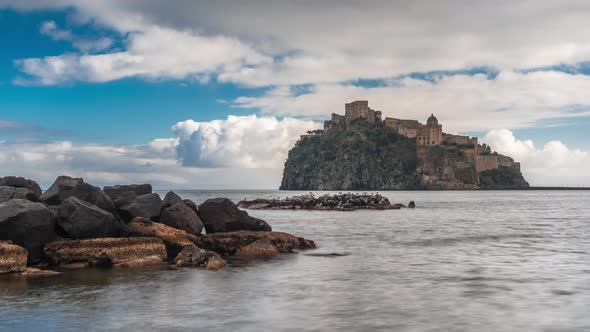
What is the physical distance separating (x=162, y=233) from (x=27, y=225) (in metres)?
4.74

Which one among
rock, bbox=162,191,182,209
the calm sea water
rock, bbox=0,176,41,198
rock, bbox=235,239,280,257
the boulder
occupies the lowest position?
the calm sea water

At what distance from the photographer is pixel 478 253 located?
22.1 m

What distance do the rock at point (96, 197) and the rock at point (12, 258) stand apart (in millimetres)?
5345

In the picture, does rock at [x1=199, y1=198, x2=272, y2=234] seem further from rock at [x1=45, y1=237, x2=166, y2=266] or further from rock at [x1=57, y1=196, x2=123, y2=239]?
rock at [x1=45, y1=237, x2=166, y2=266]

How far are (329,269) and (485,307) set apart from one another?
660cm

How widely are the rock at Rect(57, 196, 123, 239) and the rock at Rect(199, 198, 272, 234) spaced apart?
5.71 meters

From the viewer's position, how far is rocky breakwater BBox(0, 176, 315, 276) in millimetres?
16578

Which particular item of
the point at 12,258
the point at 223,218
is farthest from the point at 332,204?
the point at 12,258

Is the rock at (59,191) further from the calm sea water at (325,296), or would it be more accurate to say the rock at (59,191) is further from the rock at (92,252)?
the calm sea water at (325,296)

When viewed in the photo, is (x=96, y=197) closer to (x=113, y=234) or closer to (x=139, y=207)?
(x=139, y=207)

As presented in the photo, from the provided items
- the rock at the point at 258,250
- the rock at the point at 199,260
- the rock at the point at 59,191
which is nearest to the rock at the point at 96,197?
the rock at the point at 59,191

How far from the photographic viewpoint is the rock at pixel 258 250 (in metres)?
20.4

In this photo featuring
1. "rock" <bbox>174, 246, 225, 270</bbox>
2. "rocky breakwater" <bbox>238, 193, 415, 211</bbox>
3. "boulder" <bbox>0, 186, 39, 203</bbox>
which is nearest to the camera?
"rock" <bbox>174, 246, 225, 270</bbox>

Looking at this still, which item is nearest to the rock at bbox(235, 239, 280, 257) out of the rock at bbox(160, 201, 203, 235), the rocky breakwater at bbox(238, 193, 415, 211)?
the rock at bbox(160, 201, 203, 235)
